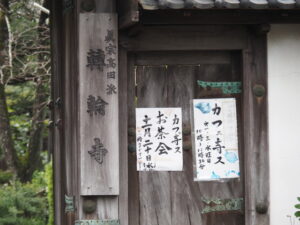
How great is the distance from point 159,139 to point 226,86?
3.22 ft

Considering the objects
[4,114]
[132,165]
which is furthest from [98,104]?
[4,114]

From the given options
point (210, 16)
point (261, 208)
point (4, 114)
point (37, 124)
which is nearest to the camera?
point (210, 16)

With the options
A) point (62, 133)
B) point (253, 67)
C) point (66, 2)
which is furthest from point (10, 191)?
point (253, 67)

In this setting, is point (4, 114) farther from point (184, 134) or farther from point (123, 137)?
point (184, 134)

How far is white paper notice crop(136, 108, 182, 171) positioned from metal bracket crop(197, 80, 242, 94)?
411 millimetres

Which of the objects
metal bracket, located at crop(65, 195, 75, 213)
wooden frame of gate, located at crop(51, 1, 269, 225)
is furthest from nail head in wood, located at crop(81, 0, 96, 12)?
metal bracket, located at crop(65, 195, 75, 213)

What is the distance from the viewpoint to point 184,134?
23.4ft

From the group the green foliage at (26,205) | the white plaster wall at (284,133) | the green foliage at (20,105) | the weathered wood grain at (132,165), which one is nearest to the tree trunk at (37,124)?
the green foliage at (26,205)

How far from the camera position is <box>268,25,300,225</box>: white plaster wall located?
7.06 m

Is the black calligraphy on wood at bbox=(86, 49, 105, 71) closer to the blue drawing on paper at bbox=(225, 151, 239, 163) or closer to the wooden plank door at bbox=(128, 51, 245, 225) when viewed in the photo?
the wooden plank door at bbox=(128, 51, 245, 225)

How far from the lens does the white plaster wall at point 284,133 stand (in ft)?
23.2

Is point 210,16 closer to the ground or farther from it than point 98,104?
farther from it

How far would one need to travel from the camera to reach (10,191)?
13180 mm

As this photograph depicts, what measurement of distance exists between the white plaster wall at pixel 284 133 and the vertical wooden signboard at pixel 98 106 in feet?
5.82
